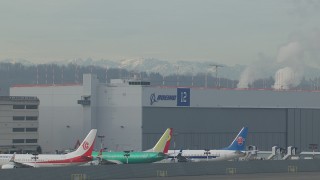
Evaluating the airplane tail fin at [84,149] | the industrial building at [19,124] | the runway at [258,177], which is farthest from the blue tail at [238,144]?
the industrial building at [19,124]

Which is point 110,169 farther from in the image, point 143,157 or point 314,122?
point 314,122

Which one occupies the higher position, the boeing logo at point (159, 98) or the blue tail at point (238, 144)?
the boeing logo at point (159, 98)

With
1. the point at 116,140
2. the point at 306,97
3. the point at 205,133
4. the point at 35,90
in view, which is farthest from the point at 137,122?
the point at 306,97

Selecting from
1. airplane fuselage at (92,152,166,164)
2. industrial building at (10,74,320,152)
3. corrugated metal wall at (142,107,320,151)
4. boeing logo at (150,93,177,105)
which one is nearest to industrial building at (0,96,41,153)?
industrial building at (10,74,320,152)

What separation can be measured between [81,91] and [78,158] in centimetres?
6501

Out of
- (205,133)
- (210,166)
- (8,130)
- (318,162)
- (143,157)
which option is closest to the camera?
(210,166)

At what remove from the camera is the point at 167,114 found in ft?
506

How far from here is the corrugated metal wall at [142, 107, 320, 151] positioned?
504 ft

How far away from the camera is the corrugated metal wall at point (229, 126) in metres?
154

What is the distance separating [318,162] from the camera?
8738 cm

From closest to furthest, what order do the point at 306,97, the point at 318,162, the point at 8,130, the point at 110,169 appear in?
the point at 110,169, the point at 318,162, the point at 8,130, the point at 306,97

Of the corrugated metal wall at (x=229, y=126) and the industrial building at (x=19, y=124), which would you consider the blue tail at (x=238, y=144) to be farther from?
the industrial building at (x=19, y=124)

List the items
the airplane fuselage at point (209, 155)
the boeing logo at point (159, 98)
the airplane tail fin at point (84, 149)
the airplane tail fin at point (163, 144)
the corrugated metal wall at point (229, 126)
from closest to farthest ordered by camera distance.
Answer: the airplane tail fin at point (84, 149), the airplane tail fin at point (163, 144), the airplane fuselage at point (209, 155), the boeing logo at point (159, 98), the corrugated metal wall at point (229, 126)

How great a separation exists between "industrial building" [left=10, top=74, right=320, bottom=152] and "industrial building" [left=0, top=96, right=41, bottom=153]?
9.48 metres
